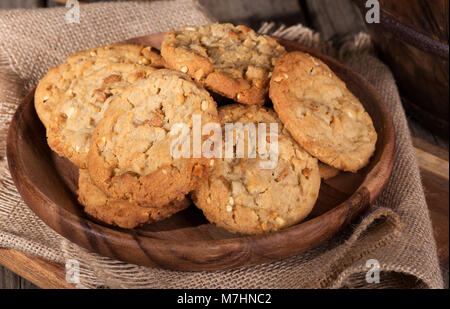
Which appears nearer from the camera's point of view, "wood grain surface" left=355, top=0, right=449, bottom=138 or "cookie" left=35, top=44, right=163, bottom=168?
"cookie" left=35, top=44, right=163, bottom=168


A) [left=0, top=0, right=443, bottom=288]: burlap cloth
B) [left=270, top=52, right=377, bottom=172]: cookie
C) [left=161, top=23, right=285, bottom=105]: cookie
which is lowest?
[left=0, top=0, right=443, bottom=288]: burlap cloth

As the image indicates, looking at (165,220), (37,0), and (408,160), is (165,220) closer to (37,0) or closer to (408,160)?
(408,160)

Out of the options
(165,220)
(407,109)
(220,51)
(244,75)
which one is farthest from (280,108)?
(407,109)

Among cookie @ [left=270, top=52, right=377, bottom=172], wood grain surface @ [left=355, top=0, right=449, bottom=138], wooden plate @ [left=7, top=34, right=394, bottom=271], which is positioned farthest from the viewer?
wood grain surface @ [left=355, top=0, right=449, bottom=138]

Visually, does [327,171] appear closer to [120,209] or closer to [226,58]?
[226,58]

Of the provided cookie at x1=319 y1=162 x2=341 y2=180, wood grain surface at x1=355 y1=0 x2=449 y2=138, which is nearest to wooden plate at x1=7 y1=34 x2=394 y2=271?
cookie at x1=319 y1=162 x2=341 y2=180

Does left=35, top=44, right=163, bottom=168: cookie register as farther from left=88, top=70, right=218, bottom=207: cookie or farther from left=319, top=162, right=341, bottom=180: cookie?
left=319, top=162, right=341, bottom=180: cookie

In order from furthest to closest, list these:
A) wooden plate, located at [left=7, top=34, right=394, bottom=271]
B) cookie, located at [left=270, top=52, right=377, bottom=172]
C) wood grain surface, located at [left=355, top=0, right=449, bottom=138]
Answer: wood grain surface, located at [left=355, top=0, right=449, bottom=138] → cookie, located at [left=270, top=52, right=377, bottom=172] → wooden plate, located at [left=7, top=34, right=394, bottom=271]

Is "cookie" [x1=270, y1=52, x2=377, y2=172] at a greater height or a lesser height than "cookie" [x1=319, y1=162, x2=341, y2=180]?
greater
